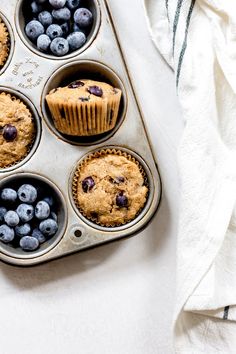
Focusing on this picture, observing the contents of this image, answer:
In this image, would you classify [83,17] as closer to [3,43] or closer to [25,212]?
[3,43]

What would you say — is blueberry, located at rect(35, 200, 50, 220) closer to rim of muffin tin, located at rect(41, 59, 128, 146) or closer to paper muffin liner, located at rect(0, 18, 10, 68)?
rim of muffin tin, located at rect(41, 59, 128, 146)

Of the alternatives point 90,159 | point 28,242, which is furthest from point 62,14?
point 28,242

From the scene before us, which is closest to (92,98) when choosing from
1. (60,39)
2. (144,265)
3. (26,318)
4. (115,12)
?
(60,39)

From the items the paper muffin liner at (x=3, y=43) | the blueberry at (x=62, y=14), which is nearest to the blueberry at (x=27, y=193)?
the paper muffin liner at (x=3, y=43)

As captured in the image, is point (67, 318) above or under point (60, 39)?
under

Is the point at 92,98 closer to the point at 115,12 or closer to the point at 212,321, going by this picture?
the point at 115,12

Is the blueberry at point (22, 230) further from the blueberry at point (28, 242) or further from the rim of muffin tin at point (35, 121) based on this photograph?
the rim of muffin tin at point (35, 121)
